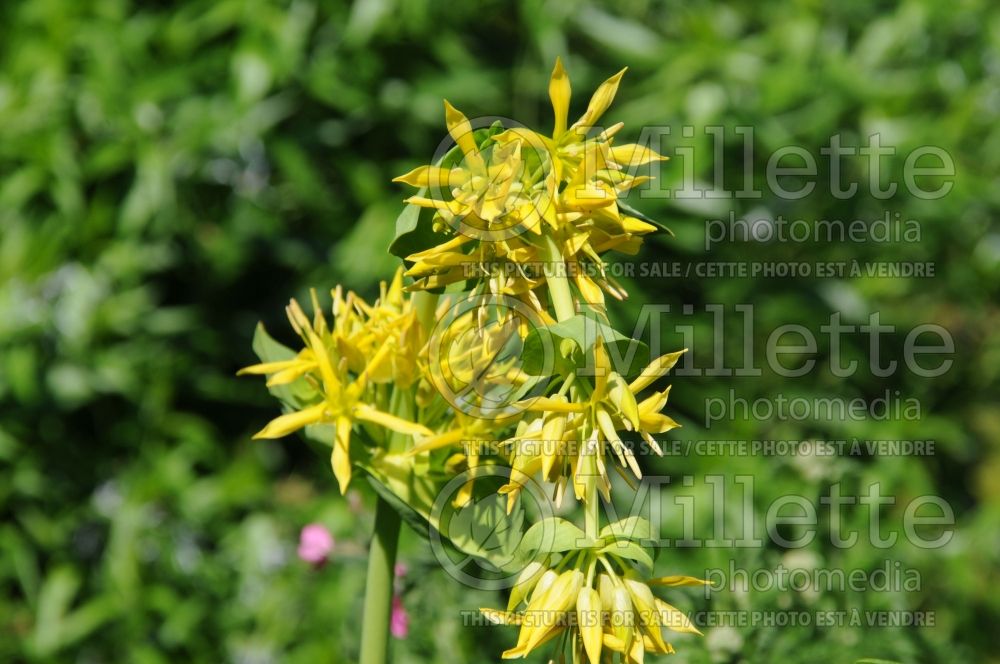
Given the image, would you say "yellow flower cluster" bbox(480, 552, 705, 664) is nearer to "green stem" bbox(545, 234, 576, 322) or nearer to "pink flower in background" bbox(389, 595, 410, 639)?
"green stem" bbox(545, 234, 576, 322)

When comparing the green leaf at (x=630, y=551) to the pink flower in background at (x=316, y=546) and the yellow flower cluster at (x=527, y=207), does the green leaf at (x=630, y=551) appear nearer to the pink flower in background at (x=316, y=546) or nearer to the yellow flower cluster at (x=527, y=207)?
the yellow flower cluster at (x=527, y=207)

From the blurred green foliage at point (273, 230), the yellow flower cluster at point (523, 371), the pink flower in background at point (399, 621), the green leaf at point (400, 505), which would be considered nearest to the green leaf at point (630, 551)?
the yellow flower cluster at point (523, 371)

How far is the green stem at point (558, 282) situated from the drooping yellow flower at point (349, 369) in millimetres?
78

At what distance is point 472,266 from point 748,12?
134 centimetres

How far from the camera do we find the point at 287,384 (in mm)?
484

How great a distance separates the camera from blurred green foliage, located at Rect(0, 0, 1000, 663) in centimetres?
129

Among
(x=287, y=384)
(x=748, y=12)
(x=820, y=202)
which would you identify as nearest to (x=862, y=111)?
(x=820, y=202)

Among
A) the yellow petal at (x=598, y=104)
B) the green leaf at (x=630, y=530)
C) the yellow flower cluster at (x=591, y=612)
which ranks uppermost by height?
the yellow petal at (x=598, y=104)

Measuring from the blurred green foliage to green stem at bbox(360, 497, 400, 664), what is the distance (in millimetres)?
715

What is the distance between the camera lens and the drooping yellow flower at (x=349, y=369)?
432 mm

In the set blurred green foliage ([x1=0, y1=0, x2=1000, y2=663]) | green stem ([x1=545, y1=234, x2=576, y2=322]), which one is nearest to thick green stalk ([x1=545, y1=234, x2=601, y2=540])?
green stem ([x1=545, y1=234, x2=576, y2=322])

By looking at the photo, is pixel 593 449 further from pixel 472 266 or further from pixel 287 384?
pixel 287 384

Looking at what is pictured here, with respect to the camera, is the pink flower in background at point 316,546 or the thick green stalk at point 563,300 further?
the pink flower in background at point 316,546

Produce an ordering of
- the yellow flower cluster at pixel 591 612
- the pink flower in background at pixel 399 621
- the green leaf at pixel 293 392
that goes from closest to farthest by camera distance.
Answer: the yellow flower cluster at pixel 591 612, the green leaf at pixel 293 392, the pink flower in background at pixel 399 621
